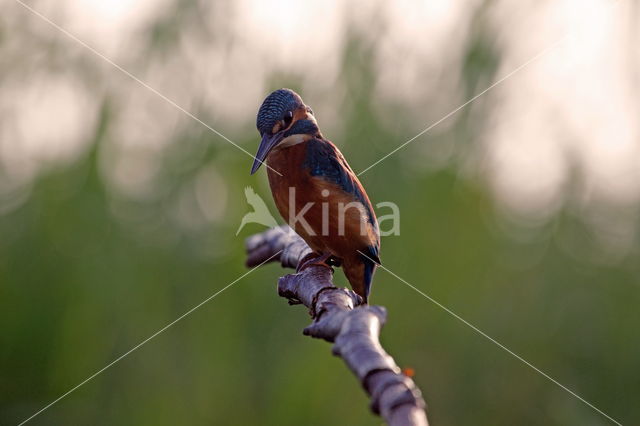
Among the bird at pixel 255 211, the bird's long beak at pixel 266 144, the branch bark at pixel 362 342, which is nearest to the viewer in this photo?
the branch bark at pixel 362 342

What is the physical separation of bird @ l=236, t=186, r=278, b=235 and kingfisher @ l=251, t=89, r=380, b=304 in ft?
2.34

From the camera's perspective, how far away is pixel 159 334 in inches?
118

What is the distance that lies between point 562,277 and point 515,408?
1.98ft

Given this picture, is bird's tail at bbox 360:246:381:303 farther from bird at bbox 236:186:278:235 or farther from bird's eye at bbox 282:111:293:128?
bird at bbox 236:186:278:235

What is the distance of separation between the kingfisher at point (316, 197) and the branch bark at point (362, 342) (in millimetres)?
224

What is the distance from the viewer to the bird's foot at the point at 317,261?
219 centimetres

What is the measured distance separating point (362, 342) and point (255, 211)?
2126mm

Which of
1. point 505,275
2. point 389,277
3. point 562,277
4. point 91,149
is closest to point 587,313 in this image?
point 562,277

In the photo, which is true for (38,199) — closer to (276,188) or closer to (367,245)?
(276,188)
